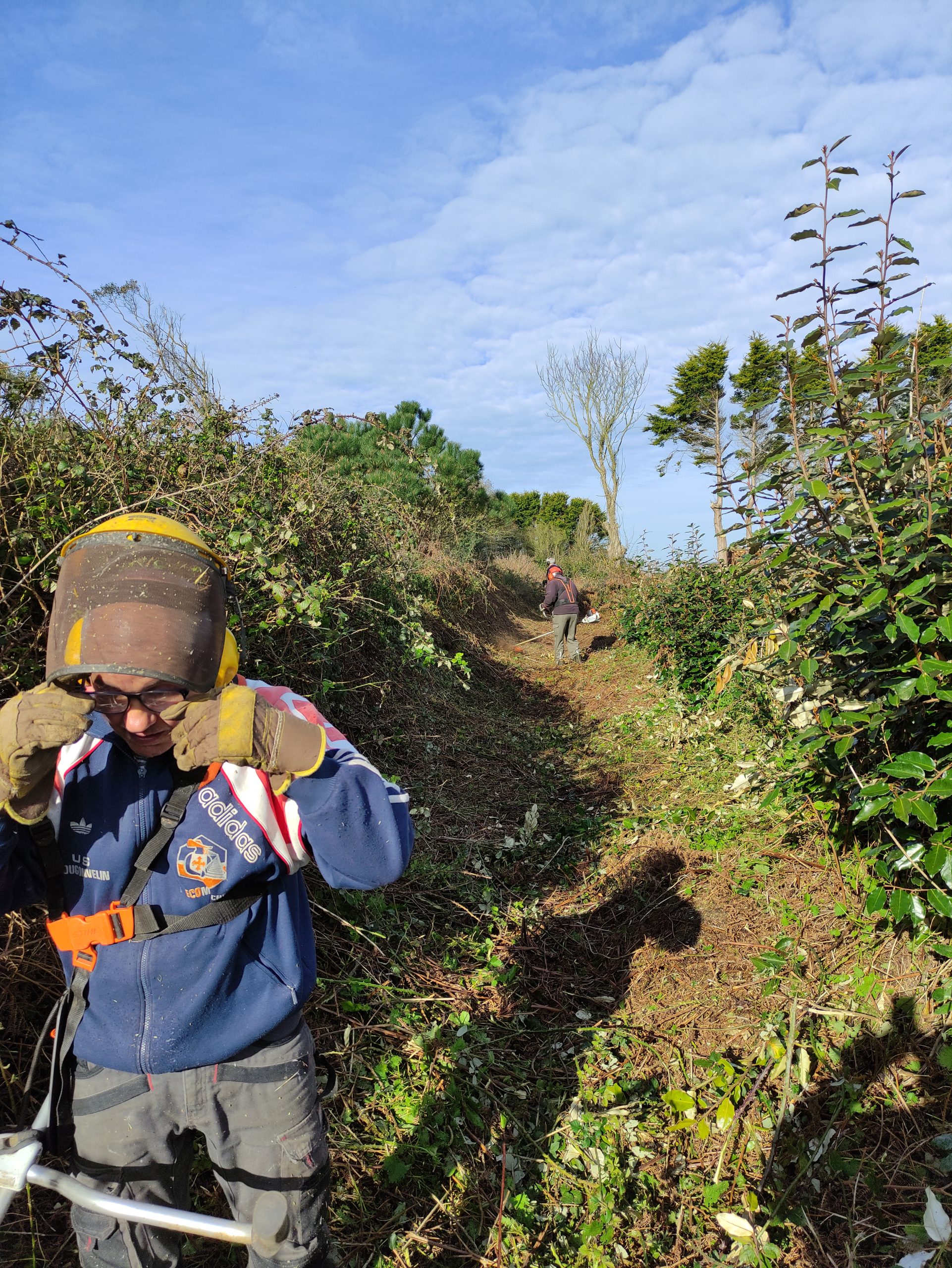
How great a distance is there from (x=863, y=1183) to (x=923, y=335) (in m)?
3.03

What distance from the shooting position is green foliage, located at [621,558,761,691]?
24.3ft

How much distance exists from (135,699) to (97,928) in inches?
19.5

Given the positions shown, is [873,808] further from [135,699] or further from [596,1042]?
[135,699]

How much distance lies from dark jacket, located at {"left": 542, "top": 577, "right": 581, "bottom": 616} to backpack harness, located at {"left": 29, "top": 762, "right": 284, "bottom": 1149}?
32.5ft

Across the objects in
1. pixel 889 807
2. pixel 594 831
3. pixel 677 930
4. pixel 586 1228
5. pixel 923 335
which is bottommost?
pixel 586 1228

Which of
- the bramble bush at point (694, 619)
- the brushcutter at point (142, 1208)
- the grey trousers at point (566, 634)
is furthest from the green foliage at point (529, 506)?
the brushcutter at point (142, 1208)

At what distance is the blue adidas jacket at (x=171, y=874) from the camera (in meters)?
1.44

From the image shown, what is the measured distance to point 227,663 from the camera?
1512 millimetres

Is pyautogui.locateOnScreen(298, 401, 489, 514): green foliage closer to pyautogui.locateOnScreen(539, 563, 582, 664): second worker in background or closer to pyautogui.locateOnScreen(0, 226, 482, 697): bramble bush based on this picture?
pyautogui.locateOnScreen(0, 226, 482, 697): bramble bush

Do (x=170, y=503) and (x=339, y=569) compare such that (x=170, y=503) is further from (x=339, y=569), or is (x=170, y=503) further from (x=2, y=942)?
(x=339, y=569)

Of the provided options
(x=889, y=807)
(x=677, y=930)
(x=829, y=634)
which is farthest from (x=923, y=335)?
(x=677, y=930)

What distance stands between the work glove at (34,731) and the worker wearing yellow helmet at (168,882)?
6 centimetres

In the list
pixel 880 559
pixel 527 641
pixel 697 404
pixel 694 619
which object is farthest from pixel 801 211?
pixel 697 404

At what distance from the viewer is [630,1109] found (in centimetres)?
263
